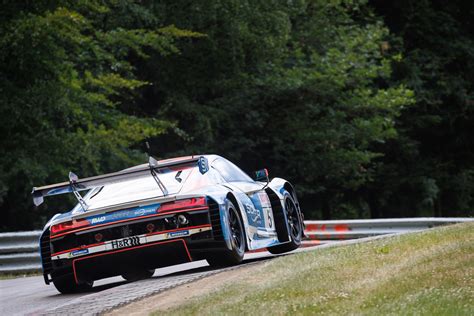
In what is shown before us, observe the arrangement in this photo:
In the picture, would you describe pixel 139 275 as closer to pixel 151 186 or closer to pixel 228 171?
pixel 228 171

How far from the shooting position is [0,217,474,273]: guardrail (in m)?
19.4

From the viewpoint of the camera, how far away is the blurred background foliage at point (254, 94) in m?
26.7

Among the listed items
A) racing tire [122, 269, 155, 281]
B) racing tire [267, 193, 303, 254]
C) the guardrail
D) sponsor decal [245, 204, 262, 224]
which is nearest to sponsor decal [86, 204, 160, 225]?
sponsor decal [245, 204, 262, 224]

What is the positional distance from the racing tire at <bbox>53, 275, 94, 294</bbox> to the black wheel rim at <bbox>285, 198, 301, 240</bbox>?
306 cm

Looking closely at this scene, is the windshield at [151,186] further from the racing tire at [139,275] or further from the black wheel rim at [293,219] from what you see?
the black wheel rim at [293,219]

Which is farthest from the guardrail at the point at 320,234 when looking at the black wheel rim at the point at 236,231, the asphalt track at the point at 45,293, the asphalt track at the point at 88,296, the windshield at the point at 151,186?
the black wheel rim at the point at 236,231

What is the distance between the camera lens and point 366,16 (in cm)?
4009

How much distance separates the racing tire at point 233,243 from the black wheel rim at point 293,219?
209 centimetres

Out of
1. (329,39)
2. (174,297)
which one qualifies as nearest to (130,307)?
(174,297)

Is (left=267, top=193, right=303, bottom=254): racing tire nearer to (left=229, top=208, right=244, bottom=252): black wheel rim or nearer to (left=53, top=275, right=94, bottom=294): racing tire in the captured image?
(left=229, top=208, right=244, bottom=252): black wheel rim

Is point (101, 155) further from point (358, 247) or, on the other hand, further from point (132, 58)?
point (358, 247)

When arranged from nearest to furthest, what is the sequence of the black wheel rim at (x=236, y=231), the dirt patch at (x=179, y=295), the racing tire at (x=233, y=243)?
the dirt patch at (x=179, y=295) < the racing tire at (x=233, y=243) < the black wheel rim at (x=236, y=231)

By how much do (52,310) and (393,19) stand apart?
30.8 meters

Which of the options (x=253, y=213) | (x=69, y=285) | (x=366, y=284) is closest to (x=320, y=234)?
(x=253, y=213)
